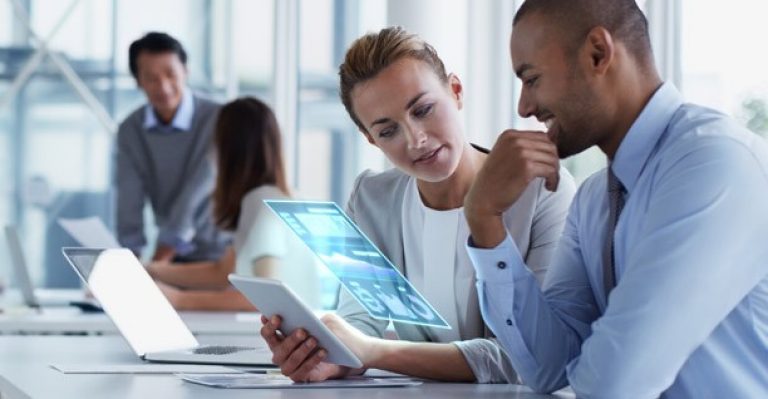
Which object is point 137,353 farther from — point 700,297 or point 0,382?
point 700,297

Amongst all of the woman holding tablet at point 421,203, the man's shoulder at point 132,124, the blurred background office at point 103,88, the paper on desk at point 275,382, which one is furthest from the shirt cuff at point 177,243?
the paper on desk at point 275,382

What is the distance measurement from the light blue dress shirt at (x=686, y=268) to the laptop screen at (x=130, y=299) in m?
1.07

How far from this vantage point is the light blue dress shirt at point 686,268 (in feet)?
6.16

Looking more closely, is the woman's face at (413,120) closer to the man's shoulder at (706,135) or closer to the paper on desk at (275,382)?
the paper on desk at (275,382)

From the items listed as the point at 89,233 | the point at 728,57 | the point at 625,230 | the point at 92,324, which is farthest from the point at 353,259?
the point at 728,57

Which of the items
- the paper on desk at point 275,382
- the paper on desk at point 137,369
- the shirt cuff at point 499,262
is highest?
the shirt cuff at point 499,262

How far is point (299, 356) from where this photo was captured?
7.56 feet

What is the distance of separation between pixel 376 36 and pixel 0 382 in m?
1.00

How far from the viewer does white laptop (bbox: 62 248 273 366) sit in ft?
8.88

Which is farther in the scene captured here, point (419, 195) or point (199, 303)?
point (199, 303)

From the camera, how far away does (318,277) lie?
5148 millimetres

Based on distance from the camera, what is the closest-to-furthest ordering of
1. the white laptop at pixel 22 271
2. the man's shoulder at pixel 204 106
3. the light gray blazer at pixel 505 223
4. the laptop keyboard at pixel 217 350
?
the light gray blazer at pixel 505 223
the laptop keyboard at pixel 217 350
the white laptop at pixel 22 271
the man's shoulder at pixel 204 106

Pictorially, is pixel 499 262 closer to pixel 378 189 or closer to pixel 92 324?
pixel 378 189

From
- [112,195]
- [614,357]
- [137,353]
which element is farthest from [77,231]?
[112,195]
